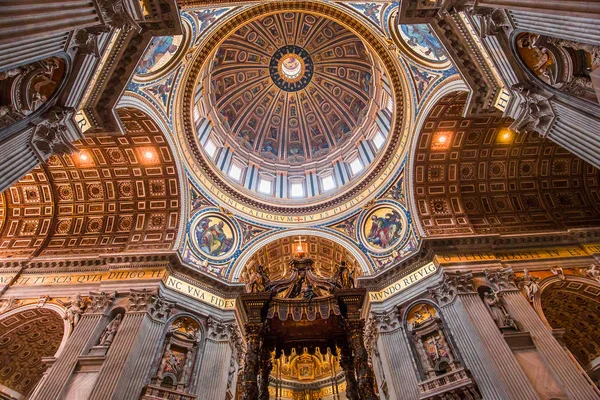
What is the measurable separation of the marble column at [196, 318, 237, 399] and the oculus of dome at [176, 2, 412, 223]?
689 centimetres

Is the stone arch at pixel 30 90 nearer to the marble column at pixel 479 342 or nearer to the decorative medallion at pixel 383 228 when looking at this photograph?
the marble column at pixel 479 342

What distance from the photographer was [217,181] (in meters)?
18.8

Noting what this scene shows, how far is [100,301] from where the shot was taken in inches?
499

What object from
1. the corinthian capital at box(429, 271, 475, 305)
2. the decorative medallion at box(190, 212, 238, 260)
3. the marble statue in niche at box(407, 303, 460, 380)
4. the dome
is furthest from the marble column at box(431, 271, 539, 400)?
the decorative medallion at box(190, 212, 238, 260)

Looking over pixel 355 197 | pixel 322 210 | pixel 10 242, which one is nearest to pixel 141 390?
pixel 10 242

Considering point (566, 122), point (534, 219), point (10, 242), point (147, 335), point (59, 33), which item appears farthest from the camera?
point (534, 219)

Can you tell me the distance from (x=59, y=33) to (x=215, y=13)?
11040 millimetres

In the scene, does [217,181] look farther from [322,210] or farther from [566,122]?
[566,122]

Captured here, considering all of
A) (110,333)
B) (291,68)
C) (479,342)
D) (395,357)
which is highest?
(291,68)

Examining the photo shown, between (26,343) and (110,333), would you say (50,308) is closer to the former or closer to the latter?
(26,343)

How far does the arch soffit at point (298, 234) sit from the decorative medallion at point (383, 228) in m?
0.82

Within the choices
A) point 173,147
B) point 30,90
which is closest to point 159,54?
point 173,147

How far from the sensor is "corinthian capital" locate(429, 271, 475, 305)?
1273 centimetres

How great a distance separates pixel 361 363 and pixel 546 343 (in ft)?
23.4
